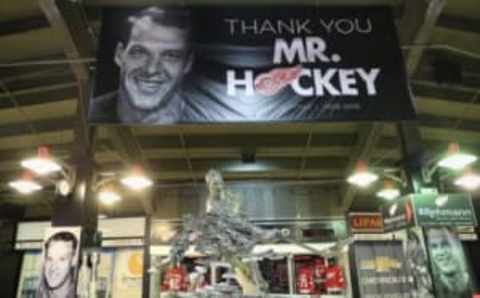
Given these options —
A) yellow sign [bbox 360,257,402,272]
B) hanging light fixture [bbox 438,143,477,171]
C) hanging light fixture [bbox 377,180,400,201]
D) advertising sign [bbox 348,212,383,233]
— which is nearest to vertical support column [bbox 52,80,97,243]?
hanging light fixture [bbox 438,143,477,171]

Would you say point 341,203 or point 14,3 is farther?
point 341,203

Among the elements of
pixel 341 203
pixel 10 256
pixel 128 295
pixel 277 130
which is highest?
pixel 277 130

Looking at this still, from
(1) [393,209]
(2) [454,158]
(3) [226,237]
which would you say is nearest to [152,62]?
(3) [226,237]

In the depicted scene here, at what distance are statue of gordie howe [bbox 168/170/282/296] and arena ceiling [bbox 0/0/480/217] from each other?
2.19 meters

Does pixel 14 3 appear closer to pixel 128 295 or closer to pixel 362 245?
pixel 128 295

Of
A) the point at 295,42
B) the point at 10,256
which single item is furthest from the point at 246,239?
the point at 10,256

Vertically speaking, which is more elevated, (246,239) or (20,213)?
(20,213)

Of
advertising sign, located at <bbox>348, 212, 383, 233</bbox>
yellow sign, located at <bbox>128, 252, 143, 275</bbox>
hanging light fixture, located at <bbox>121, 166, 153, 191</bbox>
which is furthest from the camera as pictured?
advertising sign, located at <bbox>348, 212, 383, 233</bbox>

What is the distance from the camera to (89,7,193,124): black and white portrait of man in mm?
3643

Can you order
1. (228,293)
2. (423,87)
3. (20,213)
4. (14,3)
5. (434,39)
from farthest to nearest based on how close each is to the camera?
1. (20,213)
2. (423,87)
3. (434,39)
4. (14,3)
5. (228,293)

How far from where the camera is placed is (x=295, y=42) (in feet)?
12.8

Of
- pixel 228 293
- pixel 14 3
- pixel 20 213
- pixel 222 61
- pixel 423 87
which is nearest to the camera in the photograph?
pixel 228 293

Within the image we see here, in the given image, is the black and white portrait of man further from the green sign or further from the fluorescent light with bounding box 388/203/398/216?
the fluorescent light with bounding box 388/203/398/216

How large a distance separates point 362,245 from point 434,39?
224 inches
